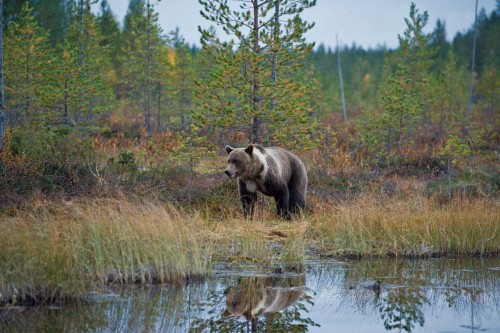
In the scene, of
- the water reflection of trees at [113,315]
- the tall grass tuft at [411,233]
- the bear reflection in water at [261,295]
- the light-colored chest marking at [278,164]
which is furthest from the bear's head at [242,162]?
the water reflection of trees at [113,315]

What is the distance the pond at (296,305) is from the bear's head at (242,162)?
3.02m

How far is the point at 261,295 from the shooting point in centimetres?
746

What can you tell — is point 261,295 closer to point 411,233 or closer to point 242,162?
point 411,233

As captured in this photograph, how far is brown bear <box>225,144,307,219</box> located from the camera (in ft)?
38.6

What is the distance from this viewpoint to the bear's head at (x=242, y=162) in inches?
459

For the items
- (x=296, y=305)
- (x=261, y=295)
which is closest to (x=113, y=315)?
(x=261, y=295)

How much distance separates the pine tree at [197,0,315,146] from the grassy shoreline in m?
2.44

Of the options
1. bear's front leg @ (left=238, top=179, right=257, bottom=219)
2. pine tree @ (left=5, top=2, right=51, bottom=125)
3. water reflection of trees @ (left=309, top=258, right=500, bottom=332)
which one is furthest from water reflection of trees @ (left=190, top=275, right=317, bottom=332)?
pine tree @ (left=5, top=2, right=51, bottom=125)

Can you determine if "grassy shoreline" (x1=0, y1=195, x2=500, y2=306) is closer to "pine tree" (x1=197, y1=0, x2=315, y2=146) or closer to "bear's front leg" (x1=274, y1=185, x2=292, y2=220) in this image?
"bear's front leg" (x1=274, y1=185, x2=292, y2=220)

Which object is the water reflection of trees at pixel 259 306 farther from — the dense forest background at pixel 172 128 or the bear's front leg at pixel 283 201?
the dense forest background at pixel 172 128

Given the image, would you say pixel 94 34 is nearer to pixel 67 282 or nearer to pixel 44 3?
pixel 44 3

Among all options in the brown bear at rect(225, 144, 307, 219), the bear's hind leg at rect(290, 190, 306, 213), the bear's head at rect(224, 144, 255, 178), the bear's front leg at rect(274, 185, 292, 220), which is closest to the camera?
the bear's head at rect(224, 144, 255, 178)

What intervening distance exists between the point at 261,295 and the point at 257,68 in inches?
315

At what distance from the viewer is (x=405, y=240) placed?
1006 centimetres
